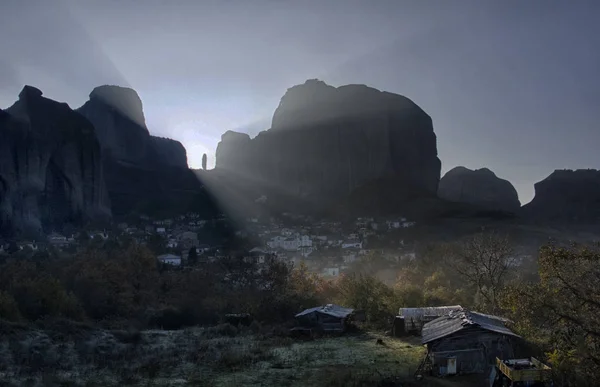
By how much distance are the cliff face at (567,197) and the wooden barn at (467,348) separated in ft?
275

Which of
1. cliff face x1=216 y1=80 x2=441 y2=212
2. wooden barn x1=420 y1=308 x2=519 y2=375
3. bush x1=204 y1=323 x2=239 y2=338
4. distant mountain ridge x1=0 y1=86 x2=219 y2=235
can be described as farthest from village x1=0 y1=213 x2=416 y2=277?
wooden barn x1=420 y1=308 x2=519 y2=375

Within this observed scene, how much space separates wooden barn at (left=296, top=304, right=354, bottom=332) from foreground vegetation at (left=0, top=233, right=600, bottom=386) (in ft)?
6.53

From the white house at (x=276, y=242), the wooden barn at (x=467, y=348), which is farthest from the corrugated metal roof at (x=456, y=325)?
the white house at (x=276, y=242)

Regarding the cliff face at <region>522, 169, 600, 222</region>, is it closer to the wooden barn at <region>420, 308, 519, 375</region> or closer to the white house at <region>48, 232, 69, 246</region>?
the wooden barn at <region>420, 308, 519, 375</region>

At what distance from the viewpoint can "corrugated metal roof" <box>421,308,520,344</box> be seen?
806 inches

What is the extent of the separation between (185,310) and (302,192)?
107936 mm

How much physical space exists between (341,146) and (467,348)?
127714mm

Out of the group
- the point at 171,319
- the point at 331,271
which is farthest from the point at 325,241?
the point at 171,319

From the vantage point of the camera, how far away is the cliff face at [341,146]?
139250 millimetres

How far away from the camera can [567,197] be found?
114750 mm

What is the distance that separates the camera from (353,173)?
141 m

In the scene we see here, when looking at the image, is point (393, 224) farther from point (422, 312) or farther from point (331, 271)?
point (422, 312)

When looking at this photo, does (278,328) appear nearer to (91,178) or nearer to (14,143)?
(14,143)

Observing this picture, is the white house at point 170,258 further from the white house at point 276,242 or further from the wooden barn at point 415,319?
the wooden barn at point 415,319
